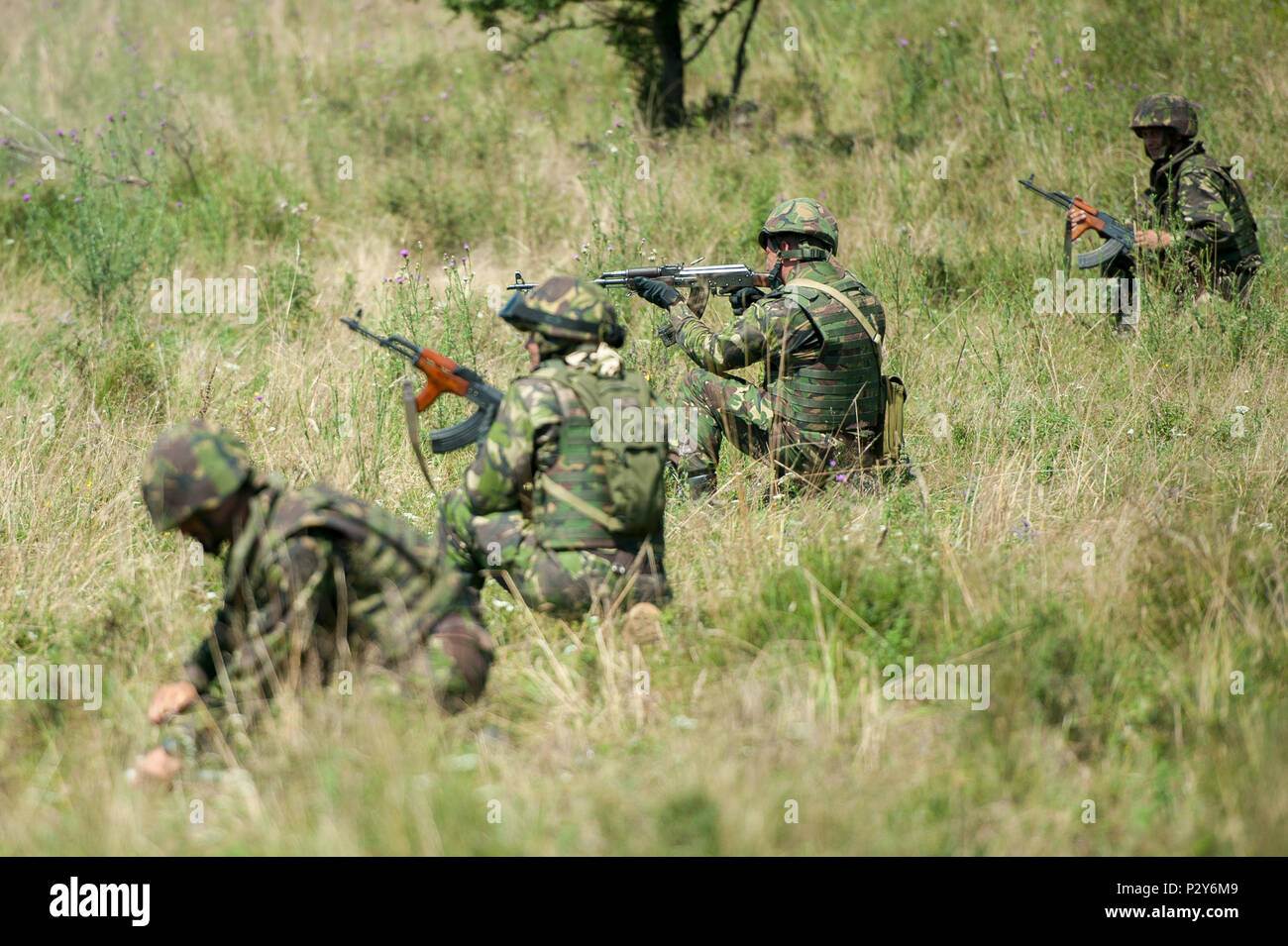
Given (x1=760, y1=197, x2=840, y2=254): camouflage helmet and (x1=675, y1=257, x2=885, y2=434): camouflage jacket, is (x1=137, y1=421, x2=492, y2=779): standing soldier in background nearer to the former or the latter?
(x1=675, y1=257, x2=885, y2=434): camouflage jacket

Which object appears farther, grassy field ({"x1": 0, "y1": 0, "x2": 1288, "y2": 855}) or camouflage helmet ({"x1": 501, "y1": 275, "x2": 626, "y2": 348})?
camouflage helmet ({"x1": 501, "y1": 275, "x2": 626, "y2": 348})

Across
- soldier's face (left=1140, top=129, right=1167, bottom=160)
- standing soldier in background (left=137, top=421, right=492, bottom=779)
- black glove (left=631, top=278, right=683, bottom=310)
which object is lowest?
standing soldier in background (left=137, top=421, right=492, bottom=779)

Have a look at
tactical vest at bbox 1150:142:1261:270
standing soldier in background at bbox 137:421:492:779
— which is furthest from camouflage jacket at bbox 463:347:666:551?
tactical vest at bbox 1150:142:1261:270

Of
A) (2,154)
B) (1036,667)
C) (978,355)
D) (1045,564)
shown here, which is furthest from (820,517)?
(2,154)

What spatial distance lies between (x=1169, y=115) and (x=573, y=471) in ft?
16.5

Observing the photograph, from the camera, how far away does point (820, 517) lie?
15.0 feet

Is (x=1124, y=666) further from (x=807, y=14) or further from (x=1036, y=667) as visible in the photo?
(x=807, y=14)

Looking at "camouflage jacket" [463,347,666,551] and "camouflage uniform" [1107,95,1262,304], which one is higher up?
"camouflage uniform" [1107,95,1262,304]

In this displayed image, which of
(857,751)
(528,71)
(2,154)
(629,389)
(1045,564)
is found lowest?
(857,751)

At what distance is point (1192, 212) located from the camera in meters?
6.73

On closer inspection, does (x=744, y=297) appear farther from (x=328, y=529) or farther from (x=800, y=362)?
(x=328, y=529)

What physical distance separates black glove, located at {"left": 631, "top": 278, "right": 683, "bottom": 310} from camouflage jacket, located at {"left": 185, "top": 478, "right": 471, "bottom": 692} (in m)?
2.39

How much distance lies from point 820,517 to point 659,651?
116 cm

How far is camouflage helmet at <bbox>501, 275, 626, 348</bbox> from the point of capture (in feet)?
12.8
